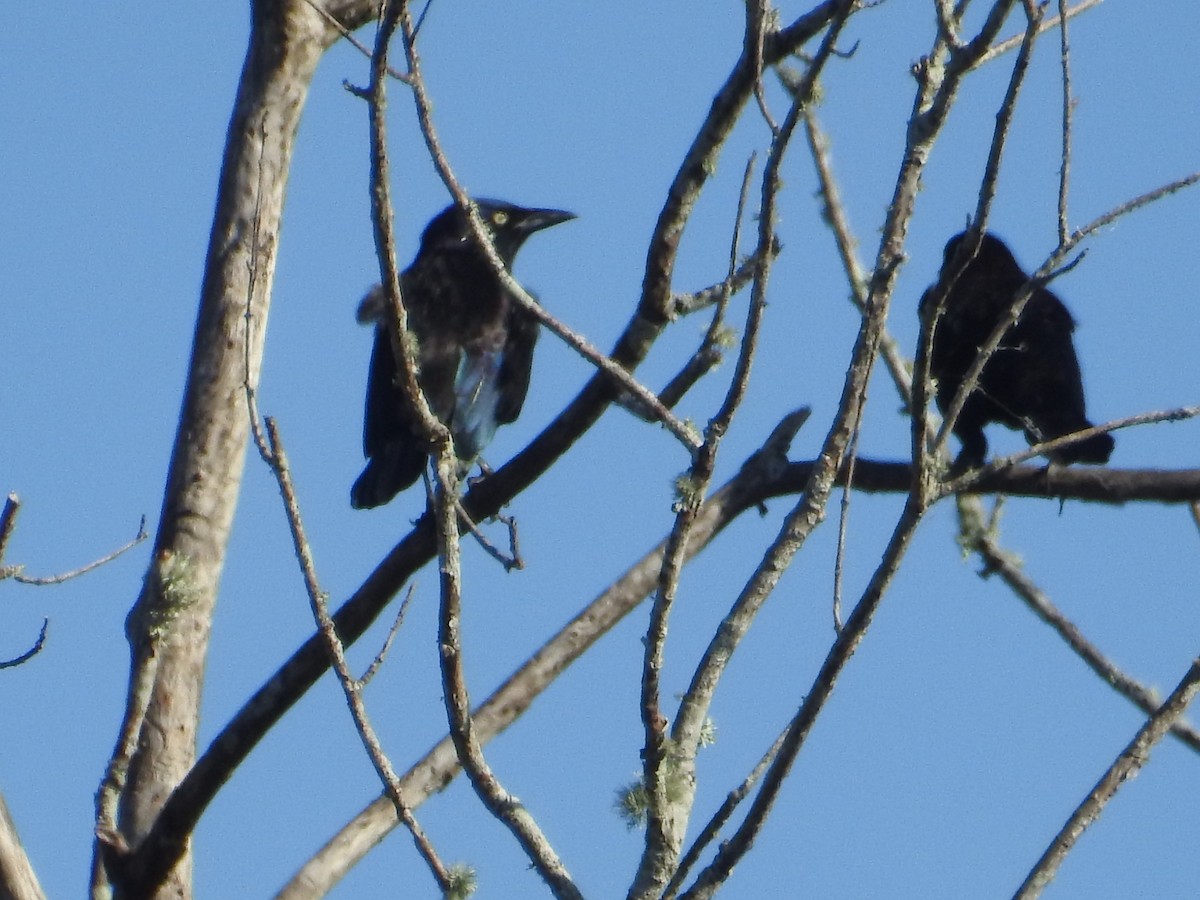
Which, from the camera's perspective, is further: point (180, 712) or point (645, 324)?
point (180, 712)

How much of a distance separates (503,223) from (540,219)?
15 centimetres

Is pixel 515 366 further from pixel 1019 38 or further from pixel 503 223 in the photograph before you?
pixel 1019 38

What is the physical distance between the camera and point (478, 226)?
3.32m

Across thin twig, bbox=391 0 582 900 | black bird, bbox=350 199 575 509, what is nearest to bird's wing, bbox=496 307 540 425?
black bird, bbox=350 199 575 509

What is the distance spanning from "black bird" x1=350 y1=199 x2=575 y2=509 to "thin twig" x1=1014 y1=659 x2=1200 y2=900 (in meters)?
2.99

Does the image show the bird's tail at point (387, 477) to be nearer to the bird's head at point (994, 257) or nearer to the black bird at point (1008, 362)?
the black bird at point (1008, 362)

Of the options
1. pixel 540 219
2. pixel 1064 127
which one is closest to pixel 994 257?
pixel 540 219

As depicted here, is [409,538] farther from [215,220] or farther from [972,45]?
[972,45]

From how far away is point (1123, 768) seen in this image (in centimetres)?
311

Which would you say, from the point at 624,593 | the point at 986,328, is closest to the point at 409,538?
the point at 624,593

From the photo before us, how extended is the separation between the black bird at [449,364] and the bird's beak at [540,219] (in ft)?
1.34

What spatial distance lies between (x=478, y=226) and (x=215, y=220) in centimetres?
208

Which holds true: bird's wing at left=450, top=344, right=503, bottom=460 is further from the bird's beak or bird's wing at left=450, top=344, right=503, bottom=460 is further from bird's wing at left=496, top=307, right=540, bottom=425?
the bird's beak

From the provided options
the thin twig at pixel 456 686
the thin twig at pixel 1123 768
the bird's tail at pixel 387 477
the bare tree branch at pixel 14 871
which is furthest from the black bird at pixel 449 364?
Result: the thin twig at pixel 1123 768
